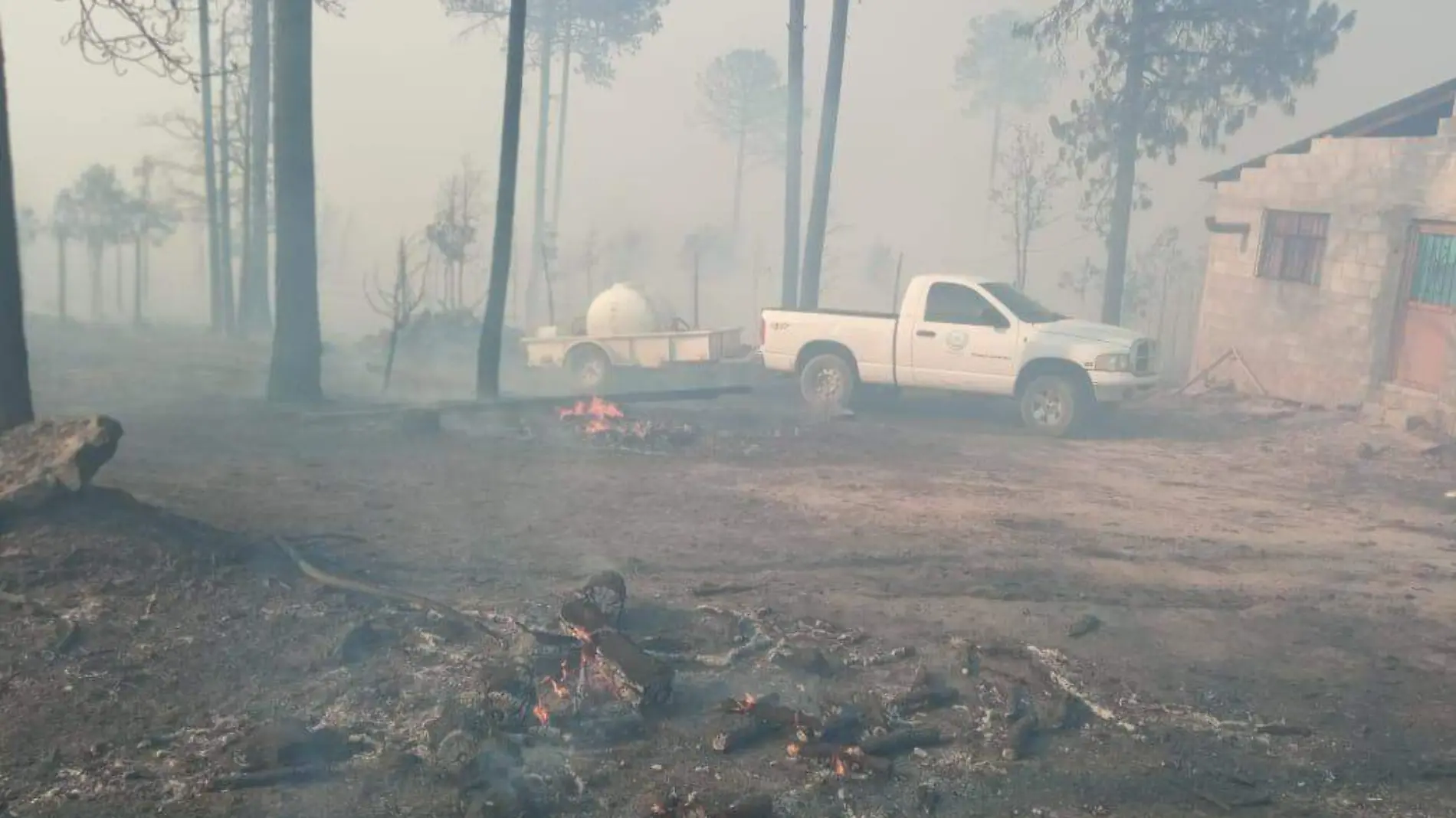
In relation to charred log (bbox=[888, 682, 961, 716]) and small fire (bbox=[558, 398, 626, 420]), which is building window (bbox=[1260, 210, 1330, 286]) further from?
charred log (bbox=[888, 682, 961, 716])

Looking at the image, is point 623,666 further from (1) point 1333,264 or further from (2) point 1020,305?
(1) point 1333,264

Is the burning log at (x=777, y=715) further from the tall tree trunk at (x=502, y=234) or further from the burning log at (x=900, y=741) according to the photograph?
the tall tree trunk at (x=502, y=234)

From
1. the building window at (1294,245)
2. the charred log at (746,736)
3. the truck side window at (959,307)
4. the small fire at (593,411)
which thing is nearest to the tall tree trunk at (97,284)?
the small fire at (593,411)

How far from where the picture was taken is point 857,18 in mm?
123438

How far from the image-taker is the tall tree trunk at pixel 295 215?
559 inches

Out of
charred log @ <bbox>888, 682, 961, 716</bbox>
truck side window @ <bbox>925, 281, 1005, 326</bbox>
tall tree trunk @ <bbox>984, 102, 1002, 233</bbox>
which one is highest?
tall tree trunk @ <bbox>984, 102, 1002, 233</bbox>

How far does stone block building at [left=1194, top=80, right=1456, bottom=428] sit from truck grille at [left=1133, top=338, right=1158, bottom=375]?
4.15 meters

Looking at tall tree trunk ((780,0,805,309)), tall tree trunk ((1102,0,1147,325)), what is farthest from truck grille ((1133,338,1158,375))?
tall tree trunk ((780,0,805,309))

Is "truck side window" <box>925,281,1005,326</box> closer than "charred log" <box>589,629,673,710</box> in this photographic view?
No

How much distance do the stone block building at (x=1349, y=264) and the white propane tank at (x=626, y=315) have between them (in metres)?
10.5

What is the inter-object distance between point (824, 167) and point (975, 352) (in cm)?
990

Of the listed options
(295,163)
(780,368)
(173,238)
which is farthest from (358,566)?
(173,238)

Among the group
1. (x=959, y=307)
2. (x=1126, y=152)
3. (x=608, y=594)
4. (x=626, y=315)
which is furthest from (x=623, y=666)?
(x=1126, y=152)

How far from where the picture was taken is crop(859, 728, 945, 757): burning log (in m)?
5.41
